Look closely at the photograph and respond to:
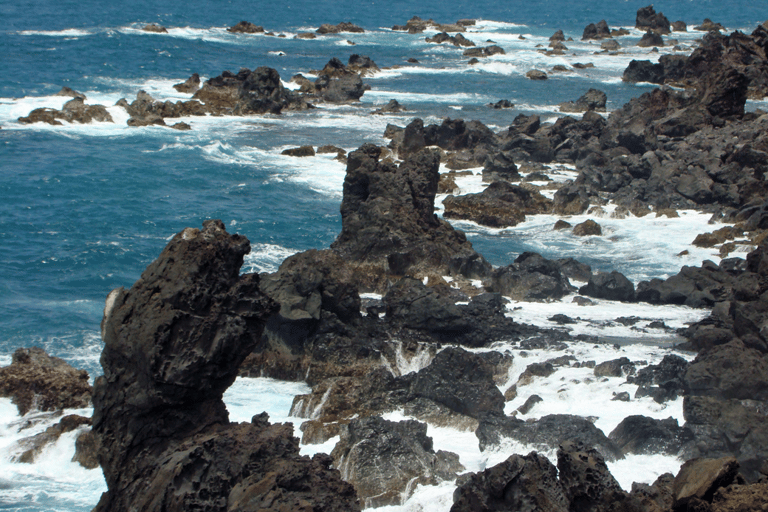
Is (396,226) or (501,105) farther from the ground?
(501,105)

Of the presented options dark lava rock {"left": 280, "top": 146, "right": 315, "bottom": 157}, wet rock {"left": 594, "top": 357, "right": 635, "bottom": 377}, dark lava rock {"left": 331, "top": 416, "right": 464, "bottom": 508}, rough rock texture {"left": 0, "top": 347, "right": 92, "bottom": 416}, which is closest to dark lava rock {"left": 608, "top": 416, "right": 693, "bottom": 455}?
wet rock {"left": 594, "top": 357, "right": 635, "bottom": 377}

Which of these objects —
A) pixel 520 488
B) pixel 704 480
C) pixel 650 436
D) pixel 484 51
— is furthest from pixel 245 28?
pixel 704 480

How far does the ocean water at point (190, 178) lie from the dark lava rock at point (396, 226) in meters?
3.03

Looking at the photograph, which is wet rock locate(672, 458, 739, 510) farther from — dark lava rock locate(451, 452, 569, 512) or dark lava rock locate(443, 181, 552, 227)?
dark lava rock locate(443, 181, 552, 227)

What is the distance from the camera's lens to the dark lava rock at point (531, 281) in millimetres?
21172

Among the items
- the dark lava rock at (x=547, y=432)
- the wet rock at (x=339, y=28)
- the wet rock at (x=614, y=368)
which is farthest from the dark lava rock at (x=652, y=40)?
the dark lava rock at (x=547, y=432)

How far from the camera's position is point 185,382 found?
9.30 meters

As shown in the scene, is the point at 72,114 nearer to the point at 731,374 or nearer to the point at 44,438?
the point at 44,438

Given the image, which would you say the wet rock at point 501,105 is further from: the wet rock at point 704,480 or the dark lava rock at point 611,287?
the wet rock at point 704,480

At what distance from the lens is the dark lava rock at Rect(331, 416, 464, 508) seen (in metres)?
11.3

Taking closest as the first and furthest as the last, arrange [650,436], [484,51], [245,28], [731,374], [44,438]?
[650,436]
[44,438]
[731,374]
[484,51]
[245,28]

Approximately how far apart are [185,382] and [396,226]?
46.4ft

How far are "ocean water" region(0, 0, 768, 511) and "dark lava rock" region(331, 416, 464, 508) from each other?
0.36 meters

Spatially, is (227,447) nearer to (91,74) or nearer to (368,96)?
(368,96)
